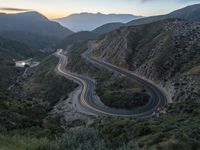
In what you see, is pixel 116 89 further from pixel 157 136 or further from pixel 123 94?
pixel 157 136

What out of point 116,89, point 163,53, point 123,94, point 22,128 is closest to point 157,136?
point 22,128

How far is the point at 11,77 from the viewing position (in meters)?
180

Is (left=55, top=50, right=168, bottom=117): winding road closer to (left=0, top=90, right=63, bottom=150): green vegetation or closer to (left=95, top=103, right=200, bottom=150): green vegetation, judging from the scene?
(left=0, top=90, right=63, bottom=150): green vegetation

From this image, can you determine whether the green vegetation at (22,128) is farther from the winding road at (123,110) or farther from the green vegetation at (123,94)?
the green vegetation at (123,94)

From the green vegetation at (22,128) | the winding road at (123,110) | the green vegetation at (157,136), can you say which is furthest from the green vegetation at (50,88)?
the green vegetation at (157,136)

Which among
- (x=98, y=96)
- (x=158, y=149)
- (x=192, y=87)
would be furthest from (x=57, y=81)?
(x=158, y=149)

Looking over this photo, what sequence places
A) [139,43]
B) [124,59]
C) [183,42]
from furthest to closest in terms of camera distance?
1. [139,43]
2. [124,59]
3. [183,42]

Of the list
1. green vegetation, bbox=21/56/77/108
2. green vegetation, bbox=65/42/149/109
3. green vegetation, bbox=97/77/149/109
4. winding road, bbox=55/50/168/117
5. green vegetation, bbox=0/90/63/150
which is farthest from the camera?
green vegetation, bbox=21/56/77/108

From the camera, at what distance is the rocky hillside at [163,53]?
91331 millimetres

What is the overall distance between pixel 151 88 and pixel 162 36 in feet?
138

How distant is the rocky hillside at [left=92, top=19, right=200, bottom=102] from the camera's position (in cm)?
9133

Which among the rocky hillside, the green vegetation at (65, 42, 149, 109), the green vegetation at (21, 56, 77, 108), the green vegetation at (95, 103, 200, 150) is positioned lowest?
the green vegetation at (21, 56, 77, 108)

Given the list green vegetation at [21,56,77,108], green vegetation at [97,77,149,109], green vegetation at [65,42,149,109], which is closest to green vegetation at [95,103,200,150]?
green vegetation at [97,77,149,109]

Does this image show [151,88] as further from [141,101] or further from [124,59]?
[124,59]
